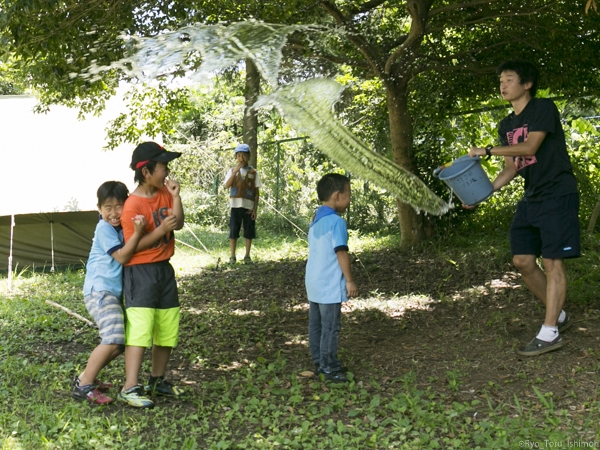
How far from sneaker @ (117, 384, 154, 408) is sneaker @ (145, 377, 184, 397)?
0.53 feet

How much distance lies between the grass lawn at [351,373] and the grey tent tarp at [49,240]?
1986 millimetres

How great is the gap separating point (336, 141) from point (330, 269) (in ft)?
Answer: 13.0

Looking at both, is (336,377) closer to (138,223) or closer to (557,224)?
(138,223)

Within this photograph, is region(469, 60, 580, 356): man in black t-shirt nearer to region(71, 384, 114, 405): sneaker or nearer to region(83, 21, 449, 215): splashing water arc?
region(83, 21, 449, 215): splashing water arc

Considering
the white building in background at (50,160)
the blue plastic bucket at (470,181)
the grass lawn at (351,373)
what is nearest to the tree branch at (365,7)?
the grass lawn at (351,373)

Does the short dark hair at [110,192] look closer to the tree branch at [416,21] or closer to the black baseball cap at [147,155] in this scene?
the black baseball cap at [147,155]

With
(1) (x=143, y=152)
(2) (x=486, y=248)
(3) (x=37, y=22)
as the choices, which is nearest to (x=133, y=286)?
(1) (x=143, y=152)

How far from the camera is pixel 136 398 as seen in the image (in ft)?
13.5

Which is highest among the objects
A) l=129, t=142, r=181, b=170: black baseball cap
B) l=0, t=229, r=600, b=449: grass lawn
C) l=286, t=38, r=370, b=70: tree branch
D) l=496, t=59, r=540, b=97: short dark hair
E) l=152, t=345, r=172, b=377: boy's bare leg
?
l=286, t=38, r=370, b=70: tree branch

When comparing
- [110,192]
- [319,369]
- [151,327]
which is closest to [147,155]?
[110,192]

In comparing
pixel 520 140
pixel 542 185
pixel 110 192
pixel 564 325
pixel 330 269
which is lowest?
pixel 564 325

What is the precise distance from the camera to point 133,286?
4207 millimetres

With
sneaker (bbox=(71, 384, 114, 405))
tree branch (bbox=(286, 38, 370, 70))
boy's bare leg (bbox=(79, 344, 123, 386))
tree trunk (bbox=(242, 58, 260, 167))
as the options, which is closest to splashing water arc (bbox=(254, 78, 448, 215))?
tree branch (bbox=(286, 38, 370, 70))

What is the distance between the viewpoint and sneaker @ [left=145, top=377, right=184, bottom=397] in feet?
14.3
